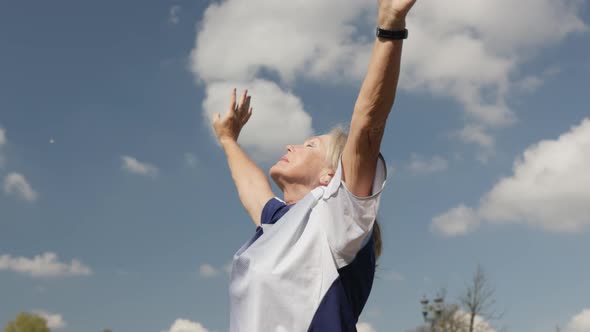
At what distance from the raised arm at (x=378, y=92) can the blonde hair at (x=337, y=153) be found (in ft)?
1.87

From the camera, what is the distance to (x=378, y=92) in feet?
8.05

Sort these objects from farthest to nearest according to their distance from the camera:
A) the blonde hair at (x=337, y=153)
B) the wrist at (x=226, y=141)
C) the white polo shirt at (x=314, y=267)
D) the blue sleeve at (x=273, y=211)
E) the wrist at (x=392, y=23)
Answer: the wrist at (x=226, y=141) → the blue sleeve at (x=273, y=211) → the blonde hair at (x=337, y=153) → the white polo shirt at (x=314, y=267) → the wrist at (x=392, y=23)

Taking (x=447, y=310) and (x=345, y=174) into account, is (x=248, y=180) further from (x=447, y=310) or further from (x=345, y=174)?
(x=447, y=310)

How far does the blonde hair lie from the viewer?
3.15m

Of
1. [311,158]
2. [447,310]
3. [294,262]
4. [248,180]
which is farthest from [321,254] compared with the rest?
[447,310]

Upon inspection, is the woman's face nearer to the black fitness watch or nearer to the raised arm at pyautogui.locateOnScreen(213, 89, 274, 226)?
the raised arm at pyautogui.locateOnScreen(213, 89, 274, 226)

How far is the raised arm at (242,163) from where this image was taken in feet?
12.7

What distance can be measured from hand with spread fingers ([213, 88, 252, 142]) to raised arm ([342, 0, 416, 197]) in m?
1.95

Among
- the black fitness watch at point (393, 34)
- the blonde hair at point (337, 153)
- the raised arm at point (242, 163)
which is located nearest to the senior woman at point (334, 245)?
the black fitness watch at point (393, 34)

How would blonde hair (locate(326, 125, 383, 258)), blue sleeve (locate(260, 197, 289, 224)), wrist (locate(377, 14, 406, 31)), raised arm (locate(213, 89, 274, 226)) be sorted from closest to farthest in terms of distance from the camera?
wrist (locate(377, 14, 406, 31)), blonde hair (locate(326, 125, 383, 258)), blue sleeve (locate(260, 197, 289, 224)), raised arm (locate(213, 89, 274, 226))

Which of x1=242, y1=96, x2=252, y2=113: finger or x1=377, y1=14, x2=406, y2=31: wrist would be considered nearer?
x1=377, y1=14, x2=406, y2=31: wrist

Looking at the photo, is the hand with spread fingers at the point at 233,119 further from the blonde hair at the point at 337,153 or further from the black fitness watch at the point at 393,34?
the black fitness watch at the point at 393,34

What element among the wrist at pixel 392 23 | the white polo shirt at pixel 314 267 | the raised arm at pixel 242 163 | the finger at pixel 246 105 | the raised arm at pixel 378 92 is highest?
the finger at pixel 246 105

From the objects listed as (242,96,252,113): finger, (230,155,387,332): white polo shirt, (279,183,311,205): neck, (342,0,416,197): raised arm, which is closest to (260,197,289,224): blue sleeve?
(279,183,311,205): neck
